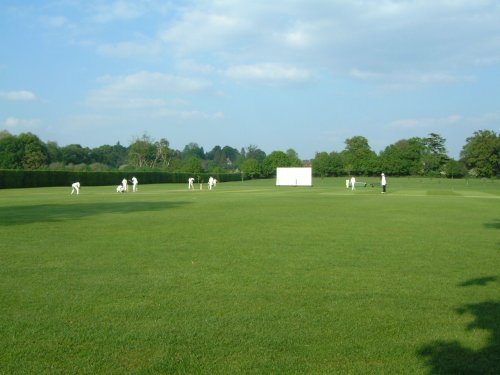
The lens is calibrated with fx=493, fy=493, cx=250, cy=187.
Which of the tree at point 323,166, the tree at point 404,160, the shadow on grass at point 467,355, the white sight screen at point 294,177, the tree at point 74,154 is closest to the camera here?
the shadow on grass at point 467,355

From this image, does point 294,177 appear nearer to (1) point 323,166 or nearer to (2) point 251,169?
(1) point 323,166

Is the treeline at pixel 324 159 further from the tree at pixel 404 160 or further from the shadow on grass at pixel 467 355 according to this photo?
the shadow on grass at pixel 467 355

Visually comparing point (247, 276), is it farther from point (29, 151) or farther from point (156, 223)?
point (29, 151)

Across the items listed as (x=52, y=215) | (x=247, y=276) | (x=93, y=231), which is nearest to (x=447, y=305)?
(x=247, y=276)

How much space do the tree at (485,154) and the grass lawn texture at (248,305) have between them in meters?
102

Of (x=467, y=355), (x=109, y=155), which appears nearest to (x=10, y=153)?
(x=109, y=155)

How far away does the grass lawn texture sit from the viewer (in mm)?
4758

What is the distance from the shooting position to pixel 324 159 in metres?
132

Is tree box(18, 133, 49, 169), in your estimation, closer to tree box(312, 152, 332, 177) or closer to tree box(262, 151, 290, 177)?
tree box(262, 151, 290, 177)

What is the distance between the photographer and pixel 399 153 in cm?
12462

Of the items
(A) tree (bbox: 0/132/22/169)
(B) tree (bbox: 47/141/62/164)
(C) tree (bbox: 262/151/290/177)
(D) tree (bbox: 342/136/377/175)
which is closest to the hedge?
(A) tree (bbox: 0/132/22/169)

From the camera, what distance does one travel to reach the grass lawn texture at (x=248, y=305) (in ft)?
15.6

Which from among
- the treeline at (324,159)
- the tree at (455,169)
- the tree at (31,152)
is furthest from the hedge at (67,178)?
the tree at (455,169)

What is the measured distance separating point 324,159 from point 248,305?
12686 cm
